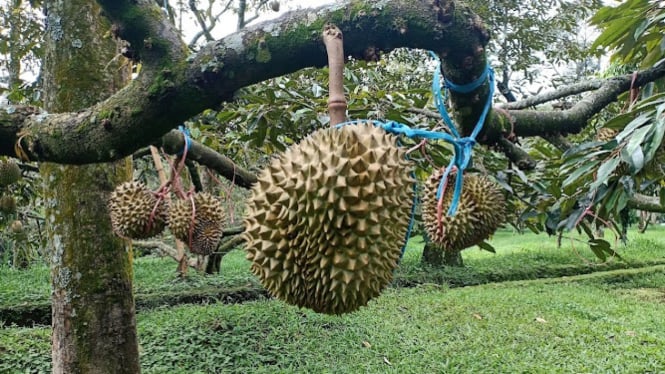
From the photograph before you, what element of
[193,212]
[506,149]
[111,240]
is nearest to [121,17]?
[193,212]

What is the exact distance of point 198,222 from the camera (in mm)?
1987

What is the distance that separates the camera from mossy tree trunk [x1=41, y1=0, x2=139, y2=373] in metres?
2.33

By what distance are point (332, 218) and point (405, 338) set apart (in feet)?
13.3

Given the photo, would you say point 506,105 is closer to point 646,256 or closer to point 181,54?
point 181,54

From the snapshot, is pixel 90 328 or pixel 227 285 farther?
pixel 227 285

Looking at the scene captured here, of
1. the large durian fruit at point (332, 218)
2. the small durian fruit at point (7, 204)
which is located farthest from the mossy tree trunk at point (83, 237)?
the small durian fruit at point (7, 204)

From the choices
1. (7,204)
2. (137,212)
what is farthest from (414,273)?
(137,212)

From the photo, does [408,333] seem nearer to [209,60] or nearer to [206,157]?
[206,157]

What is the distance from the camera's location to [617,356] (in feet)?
13.6

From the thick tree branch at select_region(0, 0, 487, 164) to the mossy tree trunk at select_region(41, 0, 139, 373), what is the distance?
3.70 ft

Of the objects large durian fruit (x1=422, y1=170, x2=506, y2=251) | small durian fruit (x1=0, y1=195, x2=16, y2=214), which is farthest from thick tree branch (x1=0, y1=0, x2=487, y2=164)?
small durian fruit (x1=0, y1=195, x2=16, y2=214)

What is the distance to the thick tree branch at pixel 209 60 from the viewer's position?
924mm

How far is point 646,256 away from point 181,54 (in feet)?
37.2

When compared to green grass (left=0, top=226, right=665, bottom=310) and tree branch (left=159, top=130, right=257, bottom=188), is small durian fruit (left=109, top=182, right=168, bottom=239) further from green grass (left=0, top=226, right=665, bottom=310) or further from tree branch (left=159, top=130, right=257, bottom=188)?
green grass (left=0, top=226, right=665, bottom=310)
